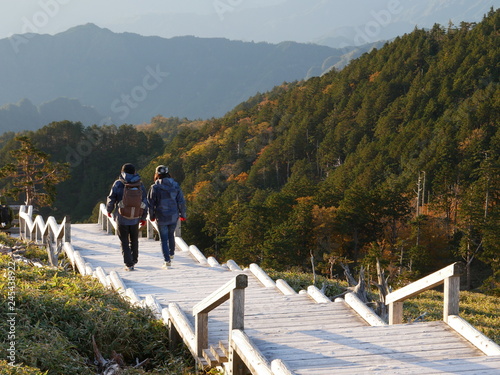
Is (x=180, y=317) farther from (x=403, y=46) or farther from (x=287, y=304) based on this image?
(x=403, y=46)

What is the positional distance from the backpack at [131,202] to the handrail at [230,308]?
345 cm

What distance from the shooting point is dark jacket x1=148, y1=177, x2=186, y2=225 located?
9094 mm

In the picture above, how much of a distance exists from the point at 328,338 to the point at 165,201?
485 cm

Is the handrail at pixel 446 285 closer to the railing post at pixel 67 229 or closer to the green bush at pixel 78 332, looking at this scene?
the green bush at pixel 78 332

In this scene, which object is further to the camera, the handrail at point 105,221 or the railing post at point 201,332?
the handrail at point 105,221

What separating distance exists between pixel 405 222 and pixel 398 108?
43222 mm

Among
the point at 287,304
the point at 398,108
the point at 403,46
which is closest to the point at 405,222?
the point at 398,108

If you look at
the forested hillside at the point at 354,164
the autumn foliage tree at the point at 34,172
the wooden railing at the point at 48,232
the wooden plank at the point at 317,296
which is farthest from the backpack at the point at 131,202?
the autumn foliage tree at the point at 34,172

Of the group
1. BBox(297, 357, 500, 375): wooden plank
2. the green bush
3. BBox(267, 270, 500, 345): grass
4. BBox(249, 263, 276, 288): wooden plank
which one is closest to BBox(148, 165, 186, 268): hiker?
BBox(249, 263, 276, 288): wooden plank

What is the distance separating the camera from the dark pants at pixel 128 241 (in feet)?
29.2

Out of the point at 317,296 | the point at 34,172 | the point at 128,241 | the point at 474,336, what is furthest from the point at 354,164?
the point at 474,336

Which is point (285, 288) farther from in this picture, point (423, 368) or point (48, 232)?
point (48, 232)

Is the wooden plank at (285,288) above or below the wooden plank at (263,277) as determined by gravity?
above

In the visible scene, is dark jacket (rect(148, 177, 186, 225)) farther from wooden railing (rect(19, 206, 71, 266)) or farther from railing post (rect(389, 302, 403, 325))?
railing post (rect(389, 302, 403, 325))
